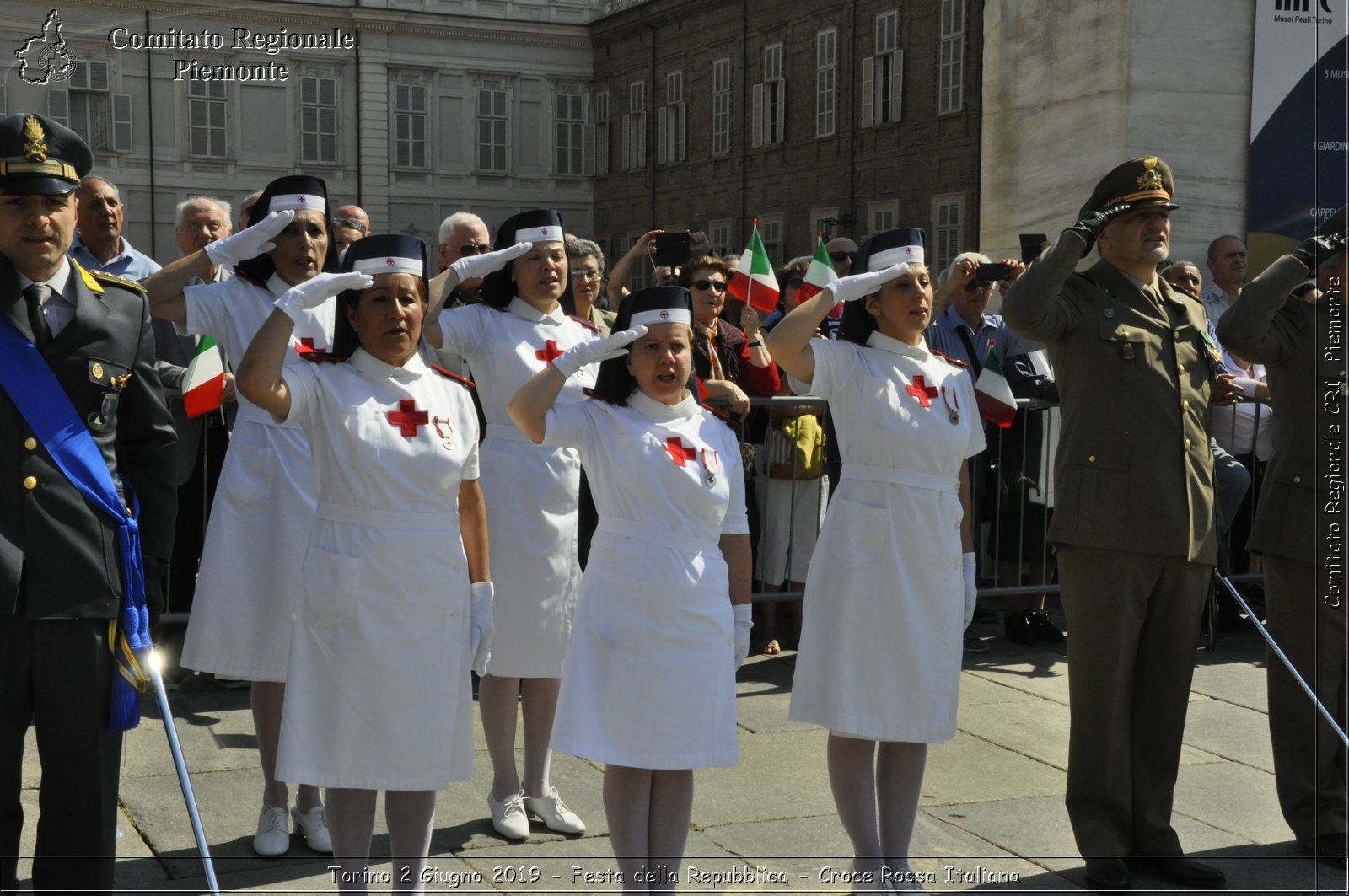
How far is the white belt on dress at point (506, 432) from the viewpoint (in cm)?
533

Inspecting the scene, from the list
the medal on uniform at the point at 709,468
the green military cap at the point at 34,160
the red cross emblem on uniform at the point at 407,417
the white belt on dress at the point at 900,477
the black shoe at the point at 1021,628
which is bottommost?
the black shoe at the point at 1021,628

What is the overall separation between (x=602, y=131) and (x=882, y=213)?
12.9 meters

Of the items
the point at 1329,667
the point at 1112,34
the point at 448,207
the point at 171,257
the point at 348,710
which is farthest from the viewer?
the point at 448,207

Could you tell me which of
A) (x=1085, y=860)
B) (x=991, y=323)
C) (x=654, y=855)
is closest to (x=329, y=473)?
(x=654, y=855)

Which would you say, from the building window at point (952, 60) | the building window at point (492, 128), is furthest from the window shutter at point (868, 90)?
the building window at point (492, 128)

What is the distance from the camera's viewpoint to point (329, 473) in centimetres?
415

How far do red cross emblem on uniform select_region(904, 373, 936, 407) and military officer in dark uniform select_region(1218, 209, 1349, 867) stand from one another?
126 centimetres

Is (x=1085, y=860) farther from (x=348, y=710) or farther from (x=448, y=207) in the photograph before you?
(x=448, y=207)

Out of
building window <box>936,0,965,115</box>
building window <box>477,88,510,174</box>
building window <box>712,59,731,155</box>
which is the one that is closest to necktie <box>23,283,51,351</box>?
building window <box>936,0,965,115</box>

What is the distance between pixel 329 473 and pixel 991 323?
537 centimetres

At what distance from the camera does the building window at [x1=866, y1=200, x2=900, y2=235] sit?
94.6ft

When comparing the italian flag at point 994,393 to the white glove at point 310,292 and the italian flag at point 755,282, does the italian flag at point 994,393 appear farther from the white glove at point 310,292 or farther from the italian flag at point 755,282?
the white glove at point 310,292

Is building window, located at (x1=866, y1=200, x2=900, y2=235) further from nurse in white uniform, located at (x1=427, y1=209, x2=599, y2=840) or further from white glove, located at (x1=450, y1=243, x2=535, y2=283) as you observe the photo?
white glove, located at (x1=450, y1=243, x2=535, y2=283)

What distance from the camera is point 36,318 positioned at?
12.2 feet
